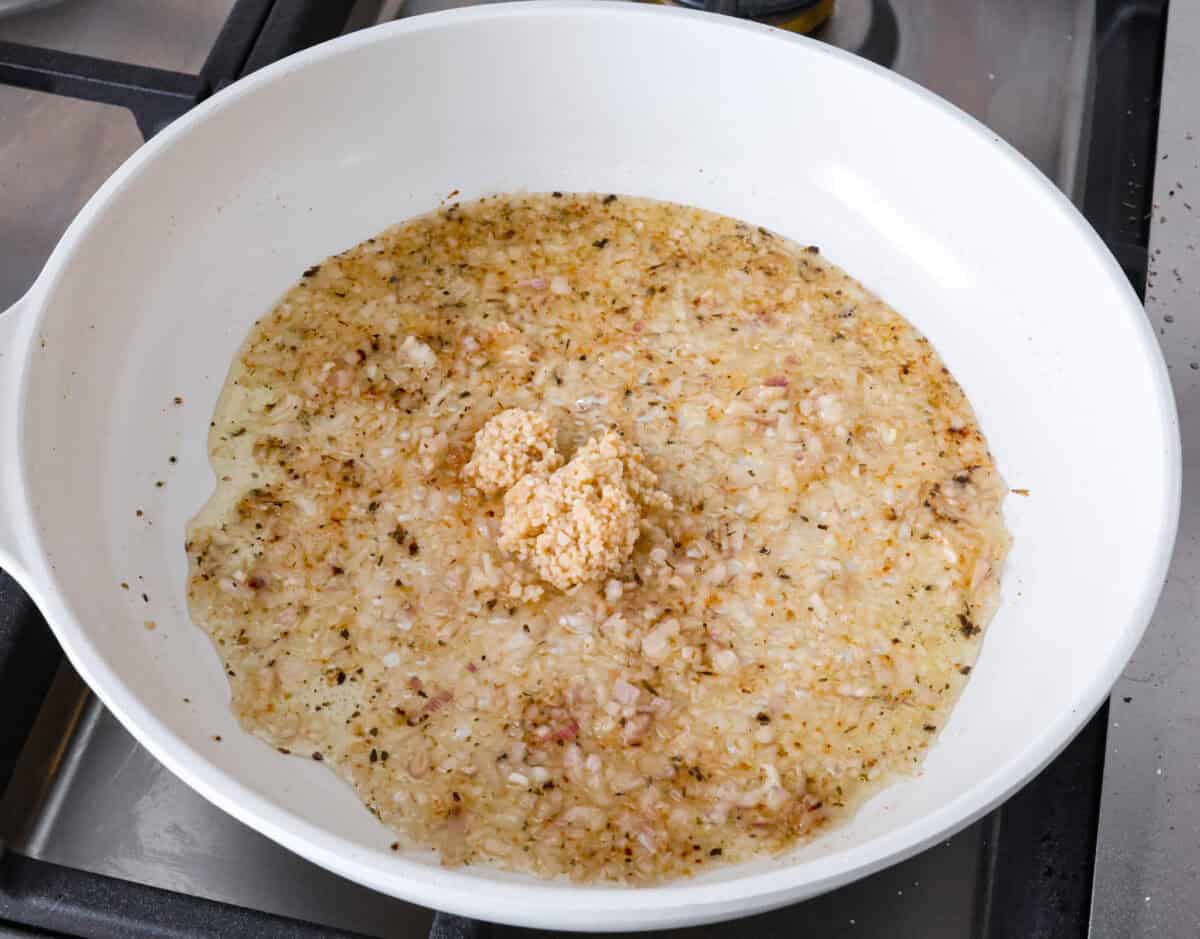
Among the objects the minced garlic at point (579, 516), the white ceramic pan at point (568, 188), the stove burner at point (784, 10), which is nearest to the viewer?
the white ceramic pan at point (568, 188)

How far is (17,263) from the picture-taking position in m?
1.43

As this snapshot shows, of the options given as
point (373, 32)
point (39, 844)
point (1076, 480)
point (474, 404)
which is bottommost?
point (39, 844)

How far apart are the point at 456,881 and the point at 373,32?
873mm

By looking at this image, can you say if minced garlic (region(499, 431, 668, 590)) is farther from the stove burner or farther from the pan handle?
the stove burner

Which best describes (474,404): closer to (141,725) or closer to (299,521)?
(299,521)

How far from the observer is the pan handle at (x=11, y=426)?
0.94 meters

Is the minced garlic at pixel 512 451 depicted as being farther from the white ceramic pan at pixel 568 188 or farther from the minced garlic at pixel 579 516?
the white ceramic pan at pixel 568 188

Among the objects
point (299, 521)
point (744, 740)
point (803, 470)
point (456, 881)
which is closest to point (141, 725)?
point (456, 881)

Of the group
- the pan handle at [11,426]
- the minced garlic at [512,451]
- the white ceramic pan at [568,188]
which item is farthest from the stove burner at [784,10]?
the pan handle at [11,426]

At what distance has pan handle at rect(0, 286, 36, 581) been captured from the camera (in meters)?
0.94

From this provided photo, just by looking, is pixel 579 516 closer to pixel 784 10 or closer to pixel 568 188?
pixel 568 188

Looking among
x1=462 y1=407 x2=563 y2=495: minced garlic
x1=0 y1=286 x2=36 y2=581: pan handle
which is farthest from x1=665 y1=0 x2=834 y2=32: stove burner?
x1=0 y1=286 x2=36 y2=581: pan handle

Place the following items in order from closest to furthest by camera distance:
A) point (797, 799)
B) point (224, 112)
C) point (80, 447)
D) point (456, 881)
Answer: point (456, 881), point (797, 799), point (80, 447), point (224, 112)

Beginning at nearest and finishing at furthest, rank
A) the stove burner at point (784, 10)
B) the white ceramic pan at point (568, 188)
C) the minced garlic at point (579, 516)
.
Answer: the white ceramic pan at point (568, 188) < the minced garlic at point (579, 516) < the stove burner at point (784, 10)
